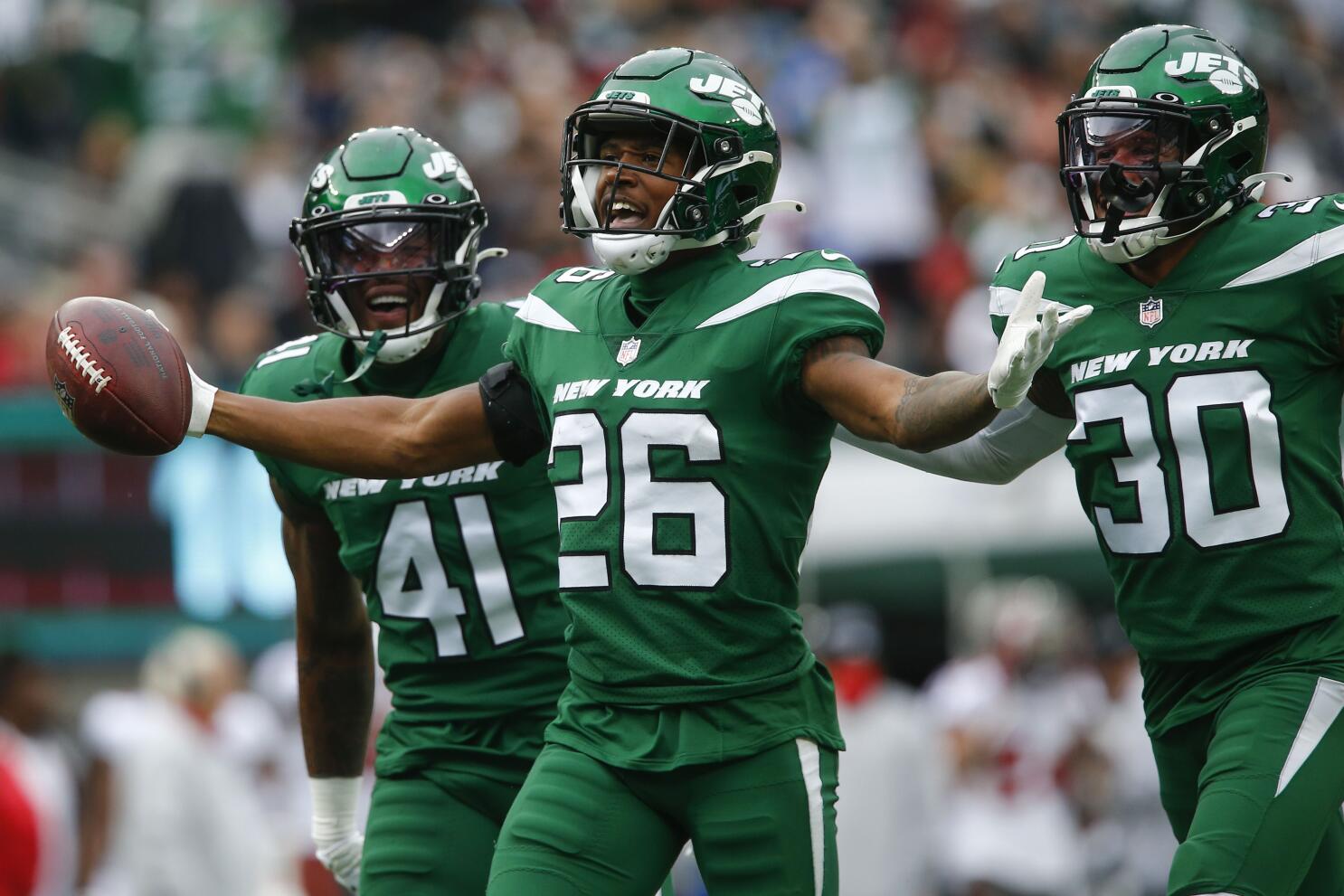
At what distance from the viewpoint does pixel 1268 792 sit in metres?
4.04

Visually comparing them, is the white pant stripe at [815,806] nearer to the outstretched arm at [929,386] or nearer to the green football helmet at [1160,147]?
the outstretched arm at [929,386]

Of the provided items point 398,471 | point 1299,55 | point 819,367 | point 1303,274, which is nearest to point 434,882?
point 398,471

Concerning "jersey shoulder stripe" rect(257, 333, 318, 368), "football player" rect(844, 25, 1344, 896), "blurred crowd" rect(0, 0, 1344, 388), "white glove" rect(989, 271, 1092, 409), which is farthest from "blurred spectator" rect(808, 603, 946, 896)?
"white glove" rect(989, 271, 1092, 409)

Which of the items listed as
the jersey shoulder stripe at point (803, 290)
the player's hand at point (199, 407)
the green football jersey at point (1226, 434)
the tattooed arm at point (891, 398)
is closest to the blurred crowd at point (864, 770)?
the player's hand at point (199, 407)

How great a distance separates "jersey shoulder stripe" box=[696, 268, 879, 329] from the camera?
4176 mm

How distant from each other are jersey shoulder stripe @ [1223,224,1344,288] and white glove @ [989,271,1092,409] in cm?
71

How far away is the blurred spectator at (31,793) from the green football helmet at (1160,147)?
4530 millimetres

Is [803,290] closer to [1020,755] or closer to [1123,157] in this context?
[1123,157]

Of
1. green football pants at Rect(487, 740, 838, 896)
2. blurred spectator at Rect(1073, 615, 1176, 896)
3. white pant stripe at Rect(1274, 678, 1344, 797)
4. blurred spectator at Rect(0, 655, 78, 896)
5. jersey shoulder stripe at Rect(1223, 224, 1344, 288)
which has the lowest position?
blurred spectator at Rect(1073, 615, 1176, 896)

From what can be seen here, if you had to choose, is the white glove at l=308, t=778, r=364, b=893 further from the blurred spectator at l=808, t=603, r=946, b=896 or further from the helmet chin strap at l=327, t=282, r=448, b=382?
the blurred spectator at l=808, t=603, r=946, b=896

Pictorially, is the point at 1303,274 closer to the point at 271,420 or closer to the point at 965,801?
the point at 271,420

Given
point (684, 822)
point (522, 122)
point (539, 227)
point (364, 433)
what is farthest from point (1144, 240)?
point (522, 122)

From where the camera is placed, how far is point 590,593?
167 inches

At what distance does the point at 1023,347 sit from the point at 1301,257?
881 mm
